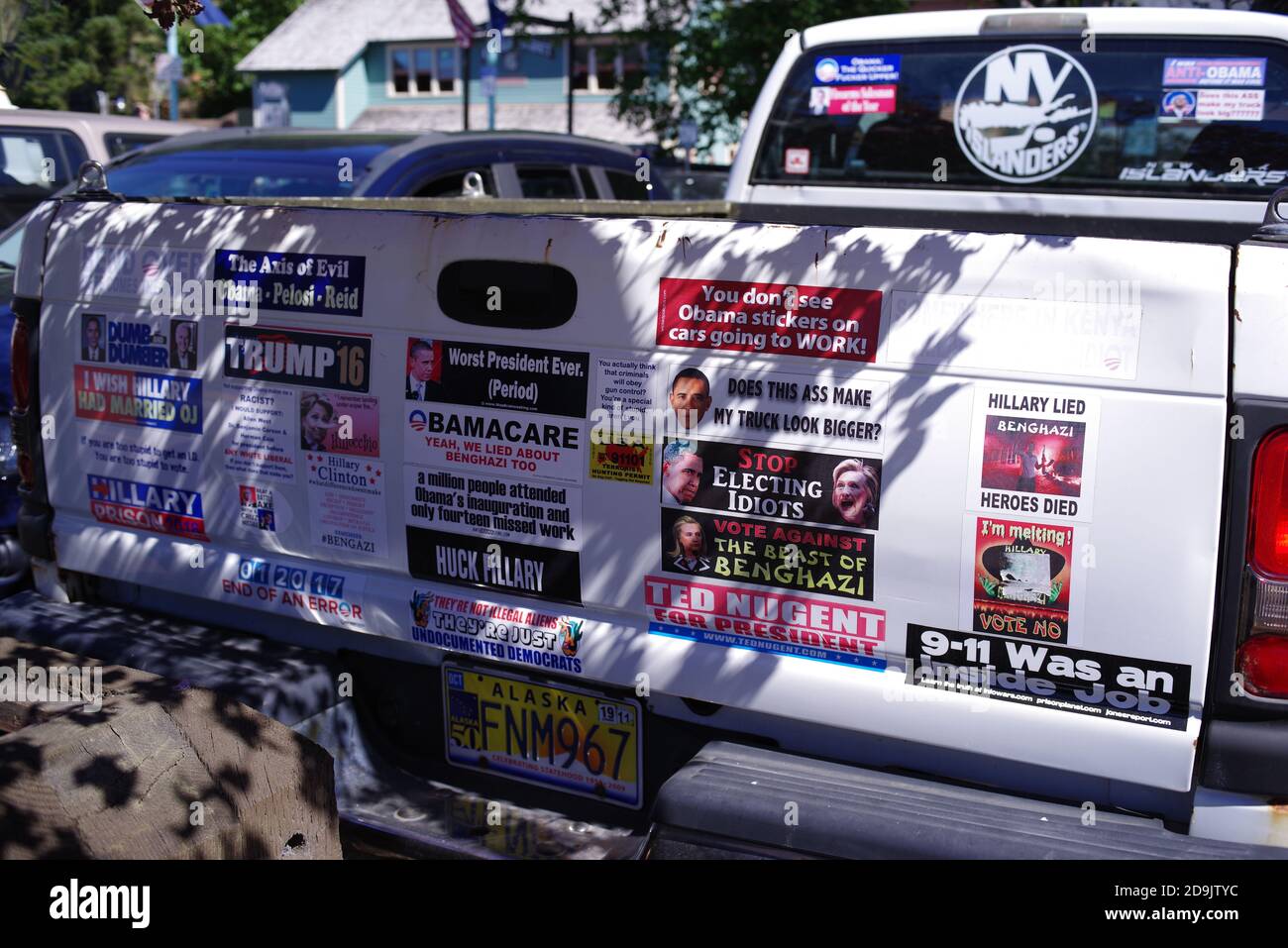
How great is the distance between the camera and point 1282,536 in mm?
2289

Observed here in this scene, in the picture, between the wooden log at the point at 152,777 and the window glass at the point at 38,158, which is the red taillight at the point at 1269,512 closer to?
the wooden log at the point at 152,777

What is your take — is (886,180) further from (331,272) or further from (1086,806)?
(1086,806)

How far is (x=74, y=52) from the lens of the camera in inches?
734

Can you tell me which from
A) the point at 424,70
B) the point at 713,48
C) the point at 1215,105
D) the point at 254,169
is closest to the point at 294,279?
the point at 1215,105

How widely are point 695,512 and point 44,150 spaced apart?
8.06 meters

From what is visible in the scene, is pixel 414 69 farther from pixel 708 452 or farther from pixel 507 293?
pixel 708 452

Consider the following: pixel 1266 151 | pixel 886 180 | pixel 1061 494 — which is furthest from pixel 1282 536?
pixel 886 180

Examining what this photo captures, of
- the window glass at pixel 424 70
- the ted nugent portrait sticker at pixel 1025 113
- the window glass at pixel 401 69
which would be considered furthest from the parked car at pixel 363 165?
the window glass at pixel 401 69

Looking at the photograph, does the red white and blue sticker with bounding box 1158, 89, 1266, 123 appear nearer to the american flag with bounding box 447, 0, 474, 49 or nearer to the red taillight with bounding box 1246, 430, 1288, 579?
the red taillight with bounding box 1246, 430, 1288, 579

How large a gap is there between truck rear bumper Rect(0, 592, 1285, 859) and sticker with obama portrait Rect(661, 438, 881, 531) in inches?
22.0

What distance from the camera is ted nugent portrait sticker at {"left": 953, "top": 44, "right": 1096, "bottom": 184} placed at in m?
4.80

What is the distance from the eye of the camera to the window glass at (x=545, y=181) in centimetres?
734

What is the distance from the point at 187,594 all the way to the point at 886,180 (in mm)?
3289

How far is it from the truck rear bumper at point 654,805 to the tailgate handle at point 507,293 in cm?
107
